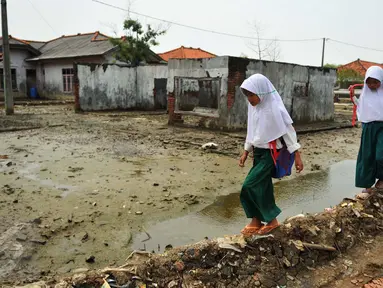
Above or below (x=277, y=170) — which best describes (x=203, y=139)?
below

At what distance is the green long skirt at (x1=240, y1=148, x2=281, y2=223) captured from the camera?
10.5 feet

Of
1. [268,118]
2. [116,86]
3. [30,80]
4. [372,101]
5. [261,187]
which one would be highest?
[30,80]

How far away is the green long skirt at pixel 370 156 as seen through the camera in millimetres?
4559

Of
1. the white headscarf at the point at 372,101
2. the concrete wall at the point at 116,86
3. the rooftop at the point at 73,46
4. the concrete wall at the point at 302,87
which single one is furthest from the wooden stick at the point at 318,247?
the rooftop at the point at 73,46

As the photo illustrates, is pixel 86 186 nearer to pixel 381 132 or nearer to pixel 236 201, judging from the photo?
pixel 236 201

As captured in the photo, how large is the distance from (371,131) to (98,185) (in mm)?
4154

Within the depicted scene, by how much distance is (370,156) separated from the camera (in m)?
4.67

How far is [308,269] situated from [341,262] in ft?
1.33

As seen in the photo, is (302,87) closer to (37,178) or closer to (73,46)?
(37,178)

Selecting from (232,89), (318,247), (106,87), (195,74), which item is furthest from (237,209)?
(106,87)

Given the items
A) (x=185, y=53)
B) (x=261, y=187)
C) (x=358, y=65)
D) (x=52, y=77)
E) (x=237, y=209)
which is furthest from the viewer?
(x=358, y=65)

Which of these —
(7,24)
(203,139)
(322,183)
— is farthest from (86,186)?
(7,24)

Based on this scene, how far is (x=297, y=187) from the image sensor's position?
629 cm

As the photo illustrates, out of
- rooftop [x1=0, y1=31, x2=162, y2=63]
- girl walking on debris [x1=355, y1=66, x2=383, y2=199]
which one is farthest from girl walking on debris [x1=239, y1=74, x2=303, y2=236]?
rooftop [x1=0, y1=31, x2=162, y2=63]
